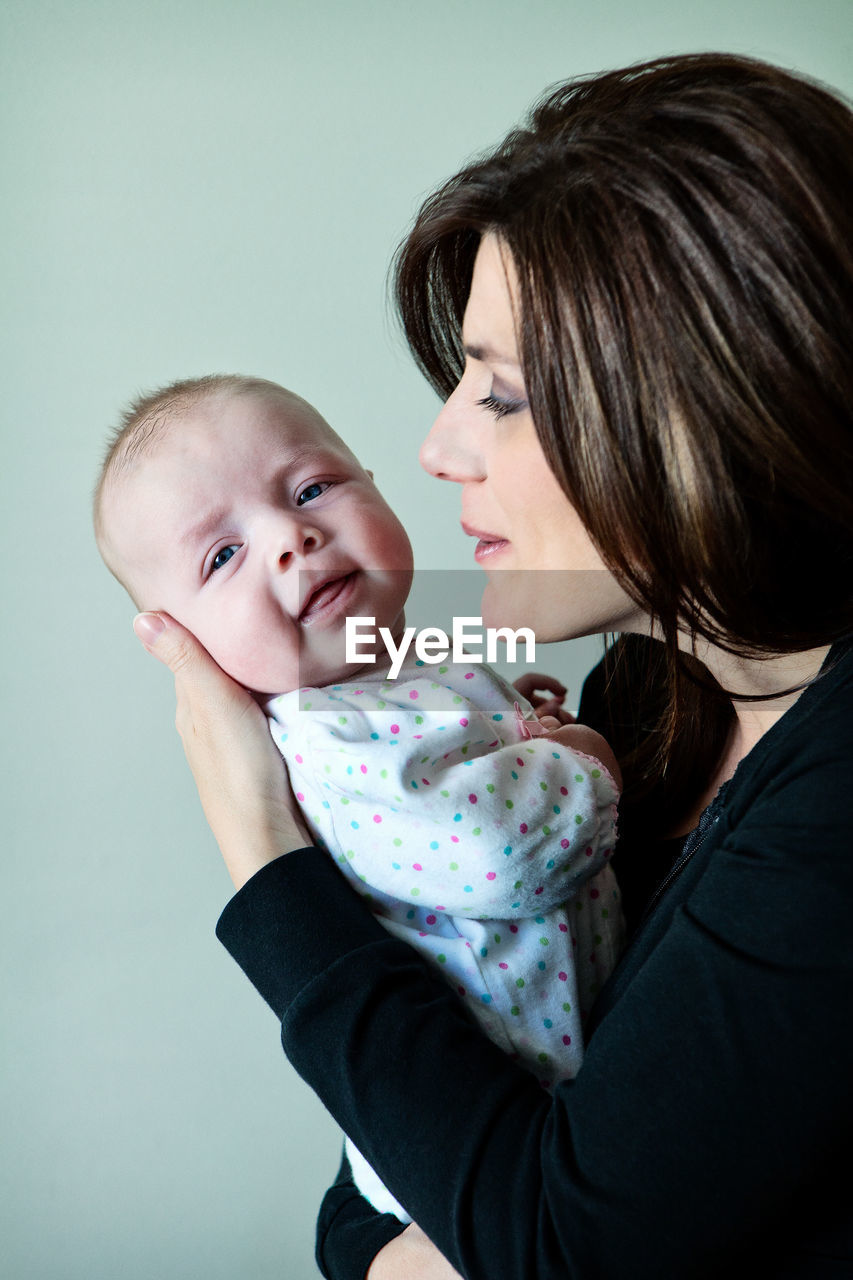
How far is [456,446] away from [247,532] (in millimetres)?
271

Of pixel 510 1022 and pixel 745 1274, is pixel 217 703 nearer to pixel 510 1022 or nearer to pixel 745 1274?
pixel 510 1022

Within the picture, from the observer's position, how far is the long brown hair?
84cm

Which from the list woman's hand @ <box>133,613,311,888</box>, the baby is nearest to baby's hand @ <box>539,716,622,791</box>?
the baby

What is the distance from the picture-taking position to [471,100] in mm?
1866

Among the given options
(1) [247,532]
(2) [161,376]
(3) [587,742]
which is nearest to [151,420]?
(1) [247,532]

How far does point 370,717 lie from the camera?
107cm

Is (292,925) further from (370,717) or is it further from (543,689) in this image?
(543,689)

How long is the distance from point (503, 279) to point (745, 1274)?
0.92m

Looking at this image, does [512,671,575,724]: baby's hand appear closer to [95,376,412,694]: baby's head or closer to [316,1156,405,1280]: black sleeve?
[95,376,412,694]: baby's head

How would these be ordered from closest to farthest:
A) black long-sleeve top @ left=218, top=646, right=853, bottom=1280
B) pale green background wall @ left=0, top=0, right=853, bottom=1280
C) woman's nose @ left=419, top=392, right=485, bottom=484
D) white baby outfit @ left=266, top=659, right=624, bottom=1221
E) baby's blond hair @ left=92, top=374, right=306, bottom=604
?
black long-sleeve top @ left=218, top=646, right=853, bottom=1280 < white baby outfit @ left=266, top=659, right=624, bottom=1221 < woman's nose @ left=419, top=392, right=485, bottom=484 < baby's blond hair @ left=92, top=374, right=306, bottom=604 < pale green background wall @ left=0, top=0, right=853, bottom=1280

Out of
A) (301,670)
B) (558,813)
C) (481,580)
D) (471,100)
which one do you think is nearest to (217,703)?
(301,670)

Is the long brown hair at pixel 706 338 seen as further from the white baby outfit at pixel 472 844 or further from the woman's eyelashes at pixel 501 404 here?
the white baby outfit at pixel 472 844

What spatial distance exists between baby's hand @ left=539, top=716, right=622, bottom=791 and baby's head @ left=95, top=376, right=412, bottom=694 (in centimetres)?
27

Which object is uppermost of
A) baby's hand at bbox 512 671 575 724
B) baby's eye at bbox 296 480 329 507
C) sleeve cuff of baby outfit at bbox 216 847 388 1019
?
baby's eye at bbox 296 480 329 507
